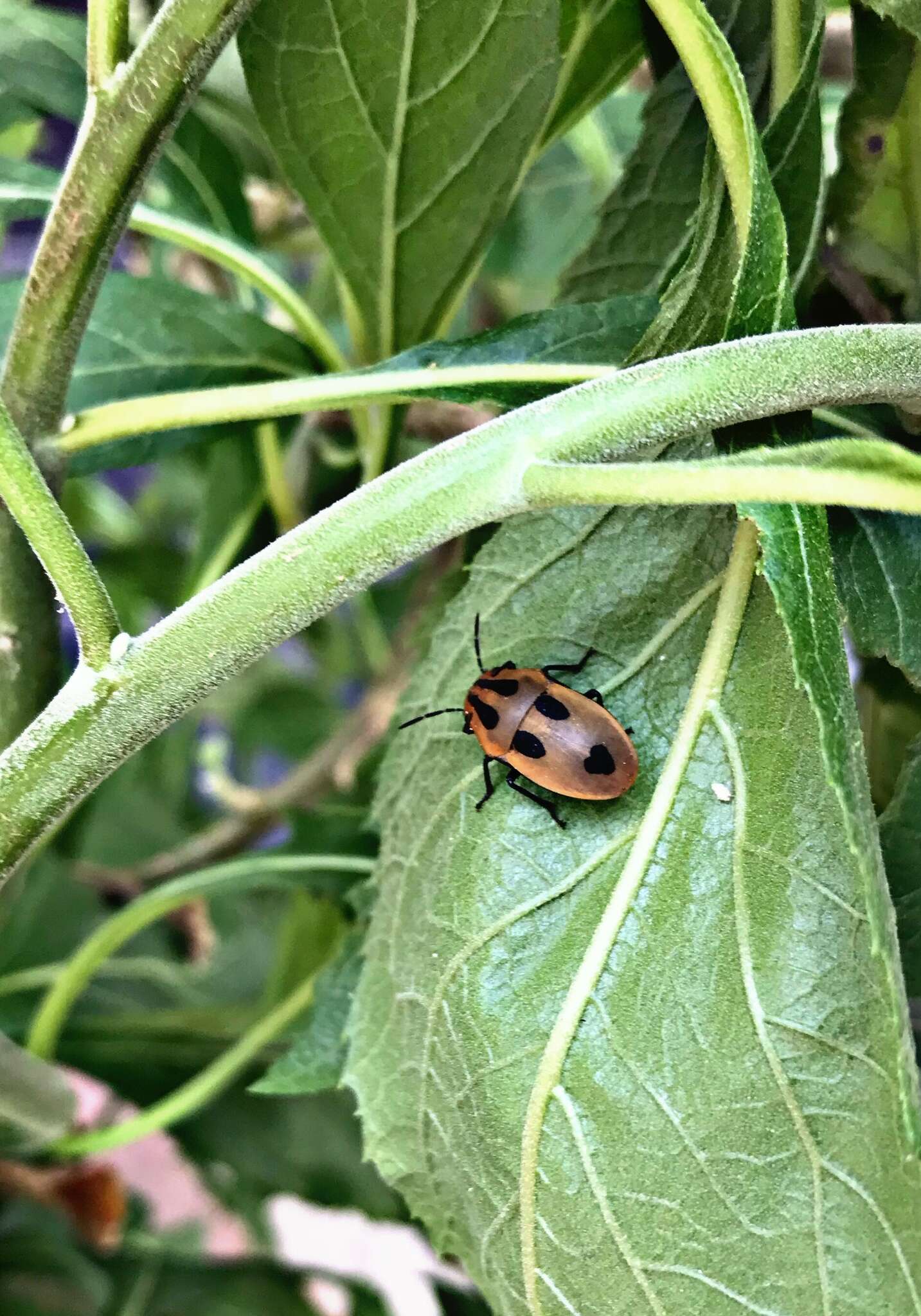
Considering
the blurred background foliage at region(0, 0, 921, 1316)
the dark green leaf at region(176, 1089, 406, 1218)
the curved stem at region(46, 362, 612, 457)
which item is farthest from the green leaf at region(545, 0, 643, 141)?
the dark green leaf at region(176, 1089, 406, 1218)

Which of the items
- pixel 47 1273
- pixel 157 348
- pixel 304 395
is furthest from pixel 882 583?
pixel 47 1273

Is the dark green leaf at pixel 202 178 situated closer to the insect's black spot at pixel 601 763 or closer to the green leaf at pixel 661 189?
the green leaf at pixel 661 189

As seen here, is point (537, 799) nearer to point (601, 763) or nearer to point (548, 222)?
point (601, 763)

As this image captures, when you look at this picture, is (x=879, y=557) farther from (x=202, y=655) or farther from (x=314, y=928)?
(x=314, y=928)

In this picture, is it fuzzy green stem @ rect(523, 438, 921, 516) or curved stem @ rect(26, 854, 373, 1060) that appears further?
curved stem @ rect(26, 854, 373, 1060)

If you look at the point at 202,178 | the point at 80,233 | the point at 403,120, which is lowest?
the point at 80,233

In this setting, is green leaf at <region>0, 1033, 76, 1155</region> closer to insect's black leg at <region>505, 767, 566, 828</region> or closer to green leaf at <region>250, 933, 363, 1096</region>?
green leaf at <region>250, 933, 363, 1096</region>

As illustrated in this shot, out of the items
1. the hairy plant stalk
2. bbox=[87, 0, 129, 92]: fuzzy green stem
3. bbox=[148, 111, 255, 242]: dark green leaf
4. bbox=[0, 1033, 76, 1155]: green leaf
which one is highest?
bbox=[148, 111, 255, 242]: dark green leaf
